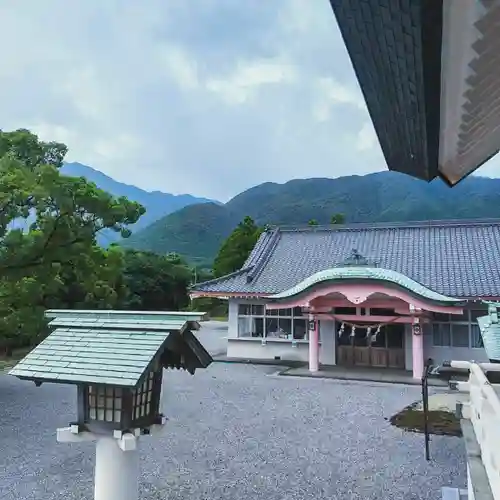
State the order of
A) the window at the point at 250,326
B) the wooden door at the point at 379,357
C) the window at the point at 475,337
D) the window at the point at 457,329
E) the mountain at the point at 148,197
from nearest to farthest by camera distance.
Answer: the window at the point at 475,337
the window at the point at 457,329
the wooden door at the point at 379,357
the window at the point at 250,326
the mountain at the point at 148,197

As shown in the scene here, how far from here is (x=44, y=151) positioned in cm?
1269

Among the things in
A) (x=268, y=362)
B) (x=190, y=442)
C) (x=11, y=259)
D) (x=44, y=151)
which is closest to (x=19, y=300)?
(x=11, y=259)

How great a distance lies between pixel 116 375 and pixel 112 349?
0.35m

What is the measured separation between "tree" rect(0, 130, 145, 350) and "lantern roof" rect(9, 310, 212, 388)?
5672 mm

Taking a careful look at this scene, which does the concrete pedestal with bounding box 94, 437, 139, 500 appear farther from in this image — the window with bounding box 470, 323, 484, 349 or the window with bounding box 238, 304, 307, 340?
the window with bounding box 470, 323, 484, 349

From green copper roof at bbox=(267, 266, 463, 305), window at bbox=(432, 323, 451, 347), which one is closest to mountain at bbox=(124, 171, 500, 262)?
green copper roof at bbox=(267, 266, 463, 305)

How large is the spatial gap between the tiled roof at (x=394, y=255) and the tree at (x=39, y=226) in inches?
231

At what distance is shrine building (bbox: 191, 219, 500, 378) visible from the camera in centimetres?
1337

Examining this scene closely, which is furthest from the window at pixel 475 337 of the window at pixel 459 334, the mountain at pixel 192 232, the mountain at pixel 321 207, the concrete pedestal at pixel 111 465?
the mountain at pixel 192 232

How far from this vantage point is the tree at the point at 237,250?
107 ft

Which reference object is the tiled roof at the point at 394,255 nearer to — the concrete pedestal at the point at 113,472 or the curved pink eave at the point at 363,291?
the curved pink eave at the point at 363,291

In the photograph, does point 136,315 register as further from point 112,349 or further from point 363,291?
point 363,291

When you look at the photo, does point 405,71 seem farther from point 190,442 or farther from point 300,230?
point 300,230

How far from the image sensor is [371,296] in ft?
45.1
